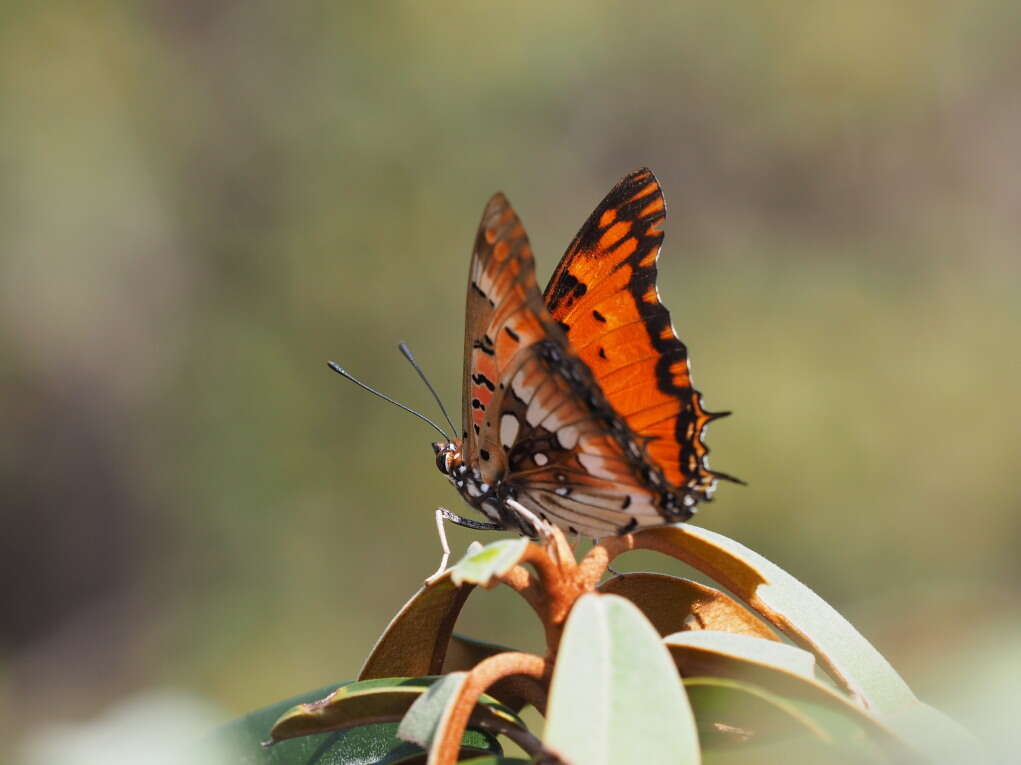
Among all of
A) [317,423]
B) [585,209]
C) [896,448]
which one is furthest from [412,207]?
[896,448]

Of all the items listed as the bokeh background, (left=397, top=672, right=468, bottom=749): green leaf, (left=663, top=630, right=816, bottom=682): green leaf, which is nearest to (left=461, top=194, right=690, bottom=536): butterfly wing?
(left=663, top=630, right=816, bottom=682): green leaf

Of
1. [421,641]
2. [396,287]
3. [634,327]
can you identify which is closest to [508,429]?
[634,327]

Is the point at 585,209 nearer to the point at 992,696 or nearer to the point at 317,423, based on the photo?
the point at 317,423

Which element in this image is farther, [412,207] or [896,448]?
[412,207]

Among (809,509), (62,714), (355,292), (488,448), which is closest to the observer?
(488,448)

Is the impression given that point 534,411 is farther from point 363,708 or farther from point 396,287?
point 396,287

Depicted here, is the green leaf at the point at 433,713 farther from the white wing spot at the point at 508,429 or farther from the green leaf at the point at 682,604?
the white wing spot at the point at 508,429

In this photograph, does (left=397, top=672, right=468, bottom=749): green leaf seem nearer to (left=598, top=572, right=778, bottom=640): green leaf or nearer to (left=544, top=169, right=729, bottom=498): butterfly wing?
(left=598, top=572, right=778, bottom=640): green leaf
